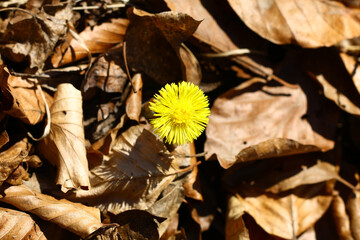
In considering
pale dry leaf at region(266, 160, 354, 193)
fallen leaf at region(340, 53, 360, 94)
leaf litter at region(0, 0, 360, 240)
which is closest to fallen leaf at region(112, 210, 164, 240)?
leaf litter at region(0, 0, 360, 240)

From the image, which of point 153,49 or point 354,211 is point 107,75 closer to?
point 153,49

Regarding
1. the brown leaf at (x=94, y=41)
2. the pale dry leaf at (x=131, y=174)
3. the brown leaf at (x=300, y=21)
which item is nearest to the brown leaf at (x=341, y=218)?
the brown leaf at (x=300, y=21)

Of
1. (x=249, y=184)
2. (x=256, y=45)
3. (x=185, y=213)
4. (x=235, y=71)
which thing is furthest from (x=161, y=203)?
(x=256, y=45)

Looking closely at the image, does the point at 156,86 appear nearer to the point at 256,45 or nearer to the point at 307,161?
the point at 256,45

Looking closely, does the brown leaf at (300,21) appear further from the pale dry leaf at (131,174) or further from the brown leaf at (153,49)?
the pale dry leaf at (131,174)

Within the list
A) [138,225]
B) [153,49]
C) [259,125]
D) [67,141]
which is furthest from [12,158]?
[259,125]

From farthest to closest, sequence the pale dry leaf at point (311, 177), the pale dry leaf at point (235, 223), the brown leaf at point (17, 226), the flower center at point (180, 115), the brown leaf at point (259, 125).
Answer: the pale dry leaf at point (311, 177) → the brown leaf at point (259, 125) → the pale dry leaf at point (235, 223) → the flower center at point (180, 115) → the brown leaf at point (17, 226)

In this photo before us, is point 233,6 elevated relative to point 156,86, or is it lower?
elevated
